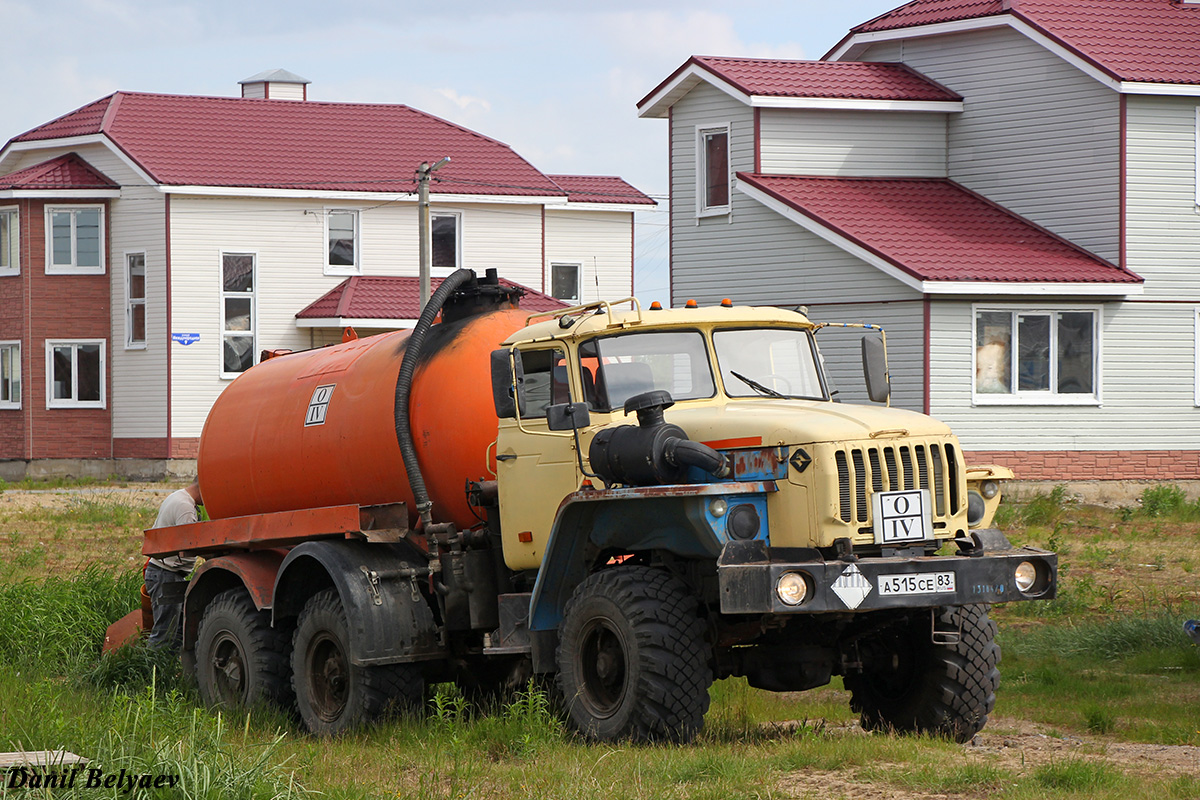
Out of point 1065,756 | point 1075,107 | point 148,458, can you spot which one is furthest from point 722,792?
point 148,458

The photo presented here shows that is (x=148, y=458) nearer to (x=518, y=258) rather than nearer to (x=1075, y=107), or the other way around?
(x=518, y=258)

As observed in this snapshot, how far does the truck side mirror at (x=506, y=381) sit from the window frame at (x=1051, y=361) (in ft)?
56.4

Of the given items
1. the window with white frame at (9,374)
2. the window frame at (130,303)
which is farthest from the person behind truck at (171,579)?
the window with white frame at (9,374)

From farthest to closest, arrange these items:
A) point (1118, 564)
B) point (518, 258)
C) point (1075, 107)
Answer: point (518, 258), point (1075, 107), point (1118, 564)

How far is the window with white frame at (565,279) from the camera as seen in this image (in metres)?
43.1

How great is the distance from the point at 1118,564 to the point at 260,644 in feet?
35.8

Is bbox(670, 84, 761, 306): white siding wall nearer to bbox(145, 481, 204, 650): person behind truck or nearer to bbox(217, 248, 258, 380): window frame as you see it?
bbox(217, 248, 258, 380): window frame

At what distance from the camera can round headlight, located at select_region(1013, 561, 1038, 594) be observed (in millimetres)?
8797

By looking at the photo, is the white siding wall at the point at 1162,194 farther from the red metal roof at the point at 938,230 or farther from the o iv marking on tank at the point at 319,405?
the o iv marking on tank at the point at 319,405

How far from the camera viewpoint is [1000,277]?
24938 mm

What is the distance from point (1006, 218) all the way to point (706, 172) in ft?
18.2

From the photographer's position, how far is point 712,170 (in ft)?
95.0

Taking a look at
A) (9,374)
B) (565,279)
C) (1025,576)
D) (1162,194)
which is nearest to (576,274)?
(565,279)

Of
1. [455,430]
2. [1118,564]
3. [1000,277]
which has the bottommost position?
[1118,564]
